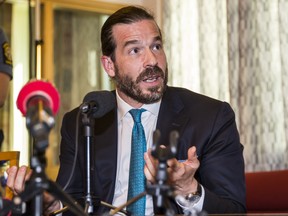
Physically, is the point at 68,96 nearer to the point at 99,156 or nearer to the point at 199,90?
the point at 199,90

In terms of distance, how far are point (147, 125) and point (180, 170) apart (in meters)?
0.72

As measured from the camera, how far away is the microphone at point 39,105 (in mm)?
1350

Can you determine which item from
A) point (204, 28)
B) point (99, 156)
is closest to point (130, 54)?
point (99, 156)

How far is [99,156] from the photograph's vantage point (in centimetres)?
274

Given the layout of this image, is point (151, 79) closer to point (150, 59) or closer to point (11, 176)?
point (150, 59)

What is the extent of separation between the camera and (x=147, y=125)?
2773 mm

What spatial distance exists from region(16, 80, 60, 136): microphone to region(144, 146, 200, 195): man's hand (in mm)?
579

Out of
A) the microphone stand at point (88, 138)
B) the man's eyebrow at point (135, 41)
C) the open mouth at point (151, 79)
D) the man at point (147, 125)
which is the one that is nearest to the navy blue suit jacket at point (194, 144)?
the man at point (147, 125)

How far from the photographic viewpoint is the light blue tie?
2551mm

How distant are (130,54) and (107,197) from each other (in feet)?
1.98

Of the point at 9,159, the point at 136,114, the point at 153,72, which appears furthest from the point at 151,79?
the point at 9,159

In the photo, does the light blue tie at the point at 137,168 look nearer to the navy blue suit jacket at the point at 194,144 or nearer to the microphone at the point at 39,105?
the navy blue suit jacket at the point at 194,144

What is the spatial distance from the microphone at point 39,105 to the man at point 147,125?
3.30 feet

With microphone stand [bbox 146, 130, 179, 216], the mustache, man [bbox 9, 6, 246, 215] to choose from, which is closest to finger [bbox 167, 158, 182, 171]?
man [bbox 9, 6, 246, 215]
